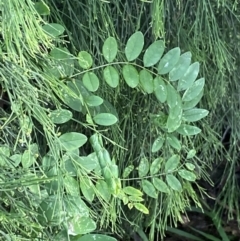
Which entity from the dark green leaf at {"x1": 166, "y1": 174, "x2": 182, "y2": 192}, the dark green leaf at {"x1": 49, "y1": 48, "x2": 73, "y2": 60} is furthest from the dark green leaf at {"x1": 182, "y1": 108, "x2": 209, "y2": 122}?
the dark green leaf at {"x1": 49, "y1": 48, "x2": 73, "y2": 60}

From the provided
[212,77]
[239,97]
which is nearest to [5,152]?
[212,77]

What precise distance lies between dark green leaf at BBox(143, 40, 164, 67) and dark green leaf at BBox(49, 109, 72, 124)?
0.17 metres

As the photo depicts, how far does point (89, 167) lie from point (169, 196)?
369 mm

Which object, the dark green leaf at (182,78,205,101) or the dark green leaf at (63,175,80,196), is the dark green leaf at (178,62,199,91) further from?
the dark green leaf at (63,175,80,196)

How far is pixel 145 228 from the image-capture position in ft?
4.51

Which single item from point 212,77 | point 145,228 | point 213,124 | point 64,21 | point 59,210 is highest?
point 64,21

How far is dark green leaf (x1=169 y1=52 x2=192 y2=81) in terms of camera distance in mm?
831

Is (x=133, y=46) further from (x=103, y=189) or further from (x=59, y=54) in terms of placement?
(x=103, y=189)

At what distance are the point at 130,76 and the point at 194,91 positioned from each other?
4.6 inches

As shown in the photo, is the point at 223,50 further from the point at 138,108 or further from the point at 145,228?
the point at 145,228

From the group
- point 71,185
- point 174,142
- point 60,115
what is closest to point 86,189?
point 71,185

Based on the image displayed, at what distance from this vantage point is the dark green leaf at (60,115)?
0.77 metres

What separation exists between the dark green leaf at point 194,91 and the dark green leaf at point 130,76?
9 centimetres

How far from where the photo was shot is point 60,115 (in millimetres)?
780
